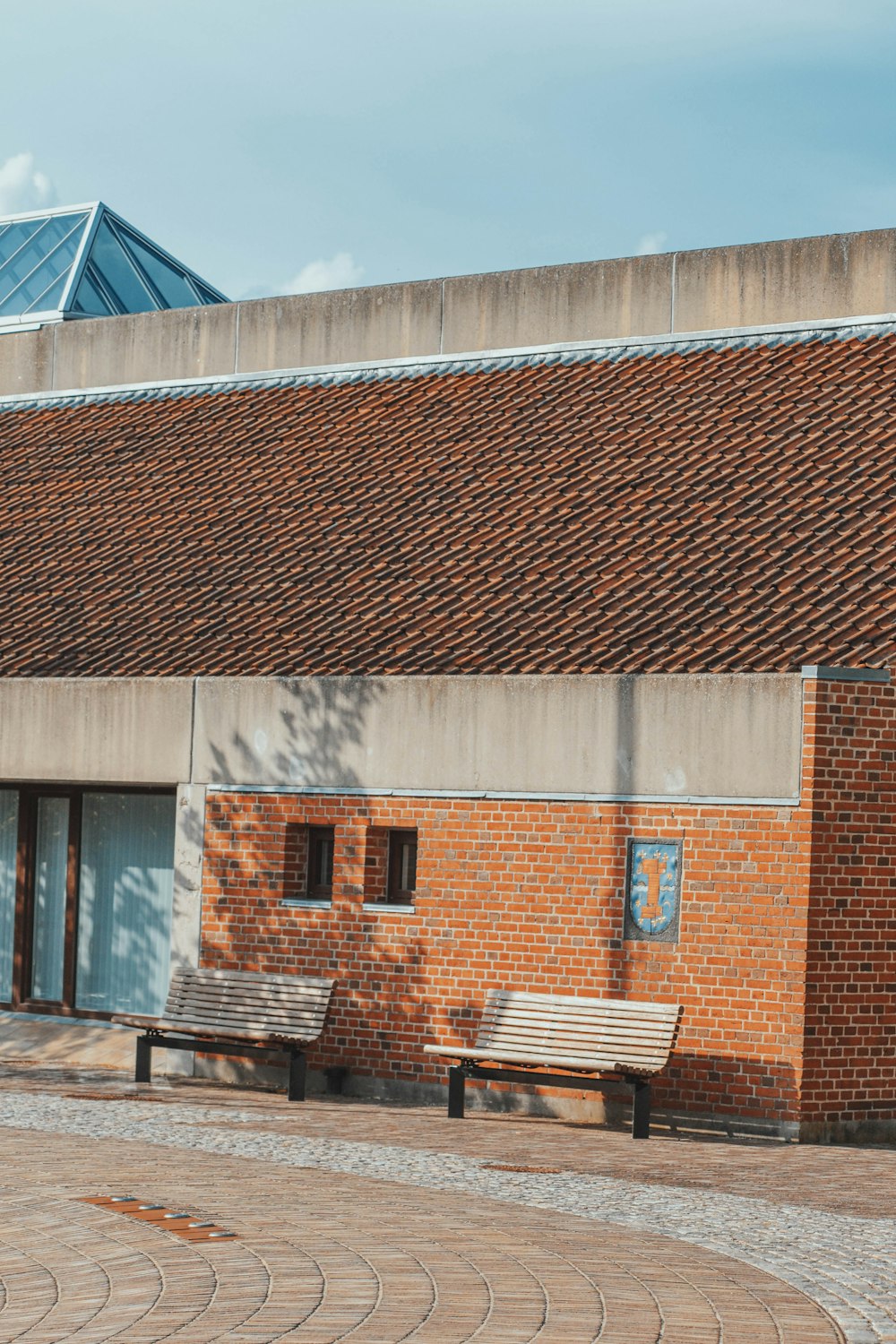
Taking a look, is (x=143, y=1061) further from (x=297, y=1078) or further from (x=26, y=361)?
(x=26, y=361)

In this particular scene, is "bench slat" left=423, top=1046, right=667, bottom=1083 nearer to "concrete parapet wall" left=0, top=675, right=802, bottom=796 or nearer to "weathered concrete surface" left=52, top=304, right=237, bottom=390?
"concrete parapet wall" left=0, top=675, right=802, bottom=796

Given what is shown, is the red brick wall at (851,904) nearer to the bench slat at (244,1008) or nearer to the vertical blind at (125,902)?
the bench slat at (244,1008)

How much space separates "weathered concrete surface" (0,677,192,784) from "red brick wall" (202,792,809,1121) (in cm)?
71

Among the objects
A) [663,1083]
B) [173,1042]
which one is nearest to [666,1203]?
[663,1083]

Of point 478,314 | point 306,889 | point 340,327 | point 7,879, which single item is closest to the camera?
point 306,889

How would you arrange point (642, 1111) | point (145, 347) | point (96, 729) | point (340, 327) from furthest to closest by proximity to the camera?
point (145, 347) < point (340, 327) < point (96, 729) < point (642, 1111)

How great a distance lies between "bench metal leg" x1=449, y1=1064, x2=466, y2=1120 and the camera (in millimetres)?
13656

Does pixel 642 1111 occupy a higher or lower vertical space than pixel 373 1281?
lower

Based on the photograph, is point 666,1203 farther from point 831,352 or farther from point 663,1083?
point 831,352

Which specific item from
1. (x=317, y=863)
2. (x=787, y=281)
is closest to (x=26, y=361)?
(x=787, y=281)

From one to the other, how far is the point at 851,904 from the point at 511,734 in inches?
109

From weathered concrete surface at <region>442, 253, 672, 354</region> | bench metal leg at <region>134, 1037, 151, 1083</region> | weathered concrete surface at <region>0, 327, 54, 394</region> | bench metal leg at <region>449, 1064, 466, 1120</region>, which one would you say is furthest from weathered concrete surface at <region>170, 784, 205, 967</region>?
weathered concrete surface at <region>0, 327, 54, 394</region>

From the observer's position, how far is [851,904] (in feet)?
43.3

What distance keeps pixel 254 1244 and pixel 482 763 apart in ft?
21.4
